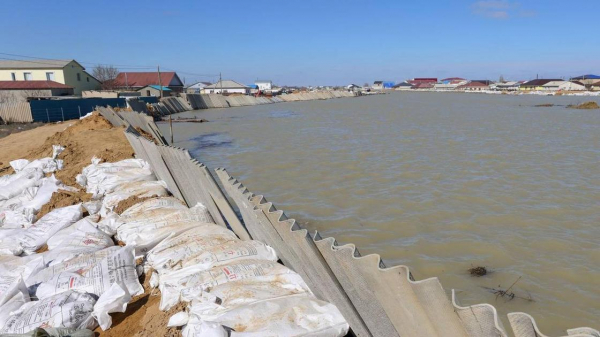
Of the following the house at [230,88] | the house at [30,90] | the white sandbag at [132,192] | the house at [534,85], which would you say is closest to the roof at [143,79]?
the house at [30,90]

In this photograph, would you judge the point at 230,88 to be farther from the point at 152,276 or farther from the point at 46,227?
the point at 152,276

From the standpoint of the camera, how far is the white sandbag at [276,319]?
2205mm

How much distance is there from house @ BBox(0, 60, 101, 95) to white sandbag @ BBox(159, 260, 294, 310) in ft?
117

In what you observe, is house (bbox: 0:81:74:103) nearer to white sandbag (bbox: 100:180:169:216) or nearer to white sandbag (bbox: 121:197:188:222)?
white sandbag (bbox: 100:180:169:216)

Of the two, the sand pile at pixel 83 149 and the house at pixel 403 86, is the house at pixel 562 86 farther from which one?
the sand pile at pixel 83 149

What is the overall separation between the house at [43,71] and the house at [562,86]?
90.3 m

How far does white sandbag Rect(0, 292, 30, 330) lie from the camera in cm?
265

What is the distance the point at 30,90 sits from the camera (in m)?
28.1

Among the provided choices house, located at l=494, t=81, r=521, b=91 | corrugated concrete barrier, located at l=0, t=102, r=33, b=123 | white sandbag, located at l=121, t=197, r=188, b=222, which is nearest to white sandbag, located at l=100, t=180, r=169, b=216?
white sandbag, located at l=121, t=197, r=188, b=222

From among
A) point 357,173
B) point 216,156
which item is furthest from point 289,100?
point 357,173

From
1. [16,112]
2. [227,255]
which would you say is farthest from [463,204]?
[16,112]

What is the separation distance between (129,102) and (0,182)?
15750mm

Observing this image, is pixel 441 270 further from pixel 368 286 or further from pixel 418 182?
pixel 418 182

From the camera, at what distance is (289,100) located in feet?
176
